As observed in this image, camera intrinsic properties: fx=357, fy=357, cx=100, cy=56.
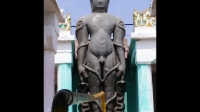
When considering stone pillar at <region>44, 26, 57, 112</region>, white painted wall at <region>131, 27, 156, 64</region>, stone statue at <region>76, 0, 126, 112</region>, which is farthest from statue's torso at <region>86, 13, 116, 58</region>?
stone pillar at <region>44, 26, 57, 112</region>

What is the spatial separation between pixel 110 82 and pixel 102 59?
26cm

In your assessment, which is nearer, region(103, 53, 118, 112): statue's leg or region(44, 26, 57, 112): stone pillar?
region(44, 26, 57, 112): stone pillar

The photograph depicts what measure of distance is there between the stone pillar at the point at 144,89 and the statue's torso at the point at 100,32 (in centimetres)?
54

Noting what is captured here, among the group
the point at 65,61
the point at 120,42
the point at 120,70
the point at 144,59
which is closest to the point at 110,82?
the point at 120,70

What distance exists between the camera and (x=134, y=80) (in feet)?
15.2

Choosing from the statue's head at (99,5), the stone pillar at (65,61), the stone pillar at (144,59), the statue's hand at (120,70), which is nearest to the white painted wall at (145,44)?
the stone pillar at (144,59)

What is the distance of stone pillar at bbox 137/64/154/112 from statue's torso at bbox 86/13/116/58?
0.54 metres

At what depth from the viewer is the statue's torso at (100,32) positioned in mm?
3910

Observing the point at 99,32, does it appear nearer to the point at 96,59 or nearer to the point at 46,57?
the point at 96,59

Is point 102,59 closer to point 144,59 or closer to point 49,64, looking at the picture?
point 144,59

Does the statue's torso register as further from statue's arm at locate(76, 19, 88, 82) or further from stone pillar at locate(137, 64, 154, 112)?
stone pillar at locate(137, 64, 154, 112)

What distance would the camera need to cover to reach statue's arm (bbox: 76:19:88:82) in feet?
12.9
